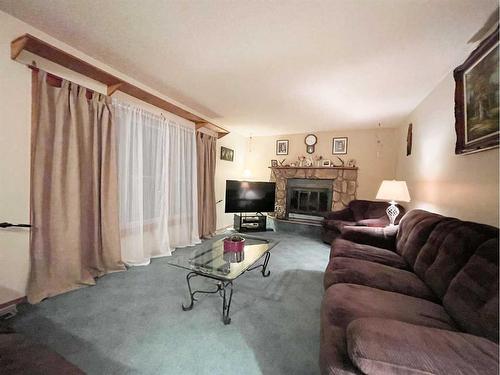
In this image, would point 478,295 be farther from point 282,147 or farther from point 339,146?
point 282,147

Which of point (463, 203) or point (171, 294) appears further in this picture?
point (171, 294)

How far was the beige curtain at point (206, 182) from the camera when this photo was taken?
378 centimetres

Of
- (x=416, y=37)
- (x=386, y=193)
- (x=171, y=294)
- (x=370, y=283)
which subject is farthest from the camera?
(x=386, y=193)

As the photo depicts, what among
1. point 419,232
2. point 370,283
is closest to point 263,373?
point 370,283

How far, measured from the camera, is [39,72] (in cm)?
179

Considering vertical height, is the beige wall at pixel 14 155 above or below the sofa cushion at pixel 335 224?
above

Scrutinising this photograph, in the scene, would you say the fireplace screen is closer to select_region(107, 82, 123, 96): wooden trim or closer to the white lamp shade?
the white lamp shade

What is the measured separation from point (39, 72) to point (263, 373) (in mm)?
2798

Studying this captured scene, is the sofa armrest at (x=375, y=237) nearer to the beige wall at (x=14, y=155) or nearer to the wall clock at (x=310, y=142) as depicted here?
the wall clock at (x=310, y=142)

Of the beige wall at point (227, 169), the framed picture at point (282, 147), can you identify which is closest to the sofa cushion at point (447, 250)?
the beige wall at point (227, 169)

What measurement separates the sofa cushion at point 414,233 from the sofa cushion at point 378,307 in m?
0.59

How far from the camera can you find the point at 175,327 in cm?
158

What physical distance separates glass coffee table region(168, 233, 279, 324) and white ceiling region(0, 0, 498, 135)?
1903 millimetres

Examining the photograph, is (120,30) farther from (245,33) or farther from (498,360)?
(498,360)
